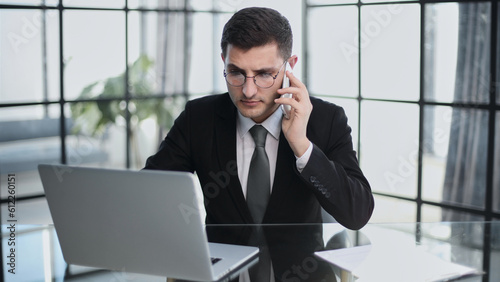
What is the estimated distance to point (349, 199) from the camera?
213 cm

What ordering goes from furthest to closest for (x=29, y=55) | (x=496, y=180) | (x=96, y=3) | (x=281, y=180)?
(x=96, y=3) < (x=29, y=55) < (x=496, y=180) < (x=281, y=180)

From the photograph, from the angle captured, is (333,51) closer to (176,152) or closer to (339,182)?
(176,152)

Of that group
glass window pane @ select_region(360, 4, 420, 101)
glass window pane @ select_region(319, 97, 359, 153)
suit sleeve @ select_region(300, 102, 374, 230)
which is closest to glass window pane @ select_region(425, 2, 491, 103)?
glass window pane @ select_region(360, 4, 420, 101)

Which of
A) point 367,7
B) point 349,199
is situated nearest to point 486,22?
point 367,7

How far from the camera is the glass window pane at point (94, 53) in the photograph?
4.09 m

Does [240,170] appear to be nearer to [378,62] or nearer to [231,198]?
[231,198]

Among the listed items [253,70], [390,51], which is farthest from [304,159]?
[390,51]

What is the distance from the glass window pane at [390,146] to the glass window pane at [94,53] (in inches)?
67.4

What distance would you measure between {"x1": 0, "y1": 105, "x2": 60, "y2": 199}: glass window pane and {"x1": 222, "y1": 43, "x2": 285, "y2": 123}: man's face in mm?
2169

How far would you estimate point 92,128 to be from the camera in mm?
4391

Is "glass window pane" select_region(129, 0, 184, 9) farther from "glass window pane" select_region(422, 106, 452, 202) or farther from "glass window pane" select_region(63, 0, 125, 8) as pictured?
"glass window pane" select_region(422, 106, 452, 202)

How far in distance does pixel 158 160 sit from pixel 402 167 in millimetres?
2396

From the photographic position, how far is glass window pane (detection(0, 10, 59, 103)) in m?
3.88

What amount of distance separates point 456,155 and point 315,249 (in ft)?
7.54
